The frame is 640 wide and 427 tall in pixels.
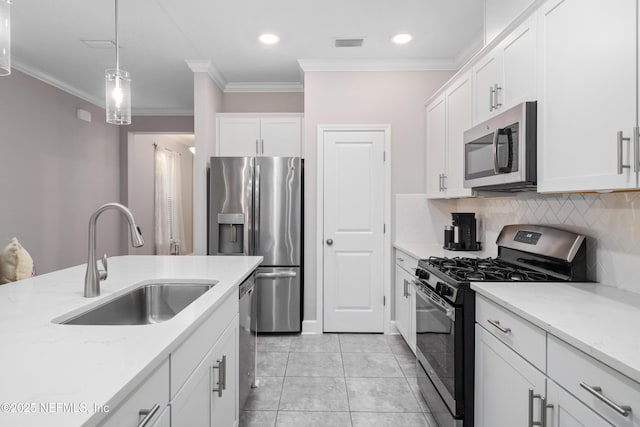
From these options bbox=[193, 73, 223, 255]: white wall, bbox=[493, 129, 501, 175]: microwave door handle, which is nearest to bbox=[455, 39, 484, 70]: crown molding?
bbox=[493, 129, 501, 175]: microwave door handle

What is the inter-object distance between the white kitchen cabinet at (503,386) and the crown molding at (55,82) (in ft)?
16.2

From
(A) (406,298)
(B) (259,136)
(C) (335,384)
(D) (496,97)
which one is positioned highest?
(B) (259,136)

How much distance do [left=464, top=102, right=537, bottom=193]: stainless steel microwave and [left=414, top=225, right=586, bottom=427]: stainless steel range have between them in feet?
1.11

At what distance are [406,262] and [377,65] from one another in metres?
2.00

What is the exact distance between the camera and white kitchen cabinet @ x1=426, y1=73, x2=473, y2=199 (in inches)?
103

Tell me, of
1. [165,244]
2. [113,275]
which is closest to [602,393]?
[113,275]

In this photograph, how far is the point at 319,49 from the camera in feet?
11.0

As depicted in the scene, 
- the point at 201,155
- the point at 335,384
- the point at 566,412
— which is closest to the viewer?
the point at 566,412

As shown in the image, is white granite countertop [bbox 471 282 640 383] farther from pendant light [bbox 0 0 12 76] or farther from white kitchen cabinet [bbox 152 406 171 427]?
pendant light [bbox 0 0 12 76]

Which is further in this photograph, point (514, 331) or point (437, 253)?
point (437, 253)

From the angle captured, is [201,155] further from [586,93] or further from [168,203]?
[168,203]

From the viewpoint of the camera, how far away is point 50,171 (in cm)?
425

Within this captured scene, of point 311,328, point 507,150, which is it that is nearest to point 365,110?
point 507,150

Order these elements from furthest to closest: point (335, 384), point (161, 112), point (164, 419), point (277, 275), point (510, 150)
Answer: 1. point (161, 112)
2. point (277, 275)
3. point (335, 384)
4. point (510, 150)
5. point (164, 419)
